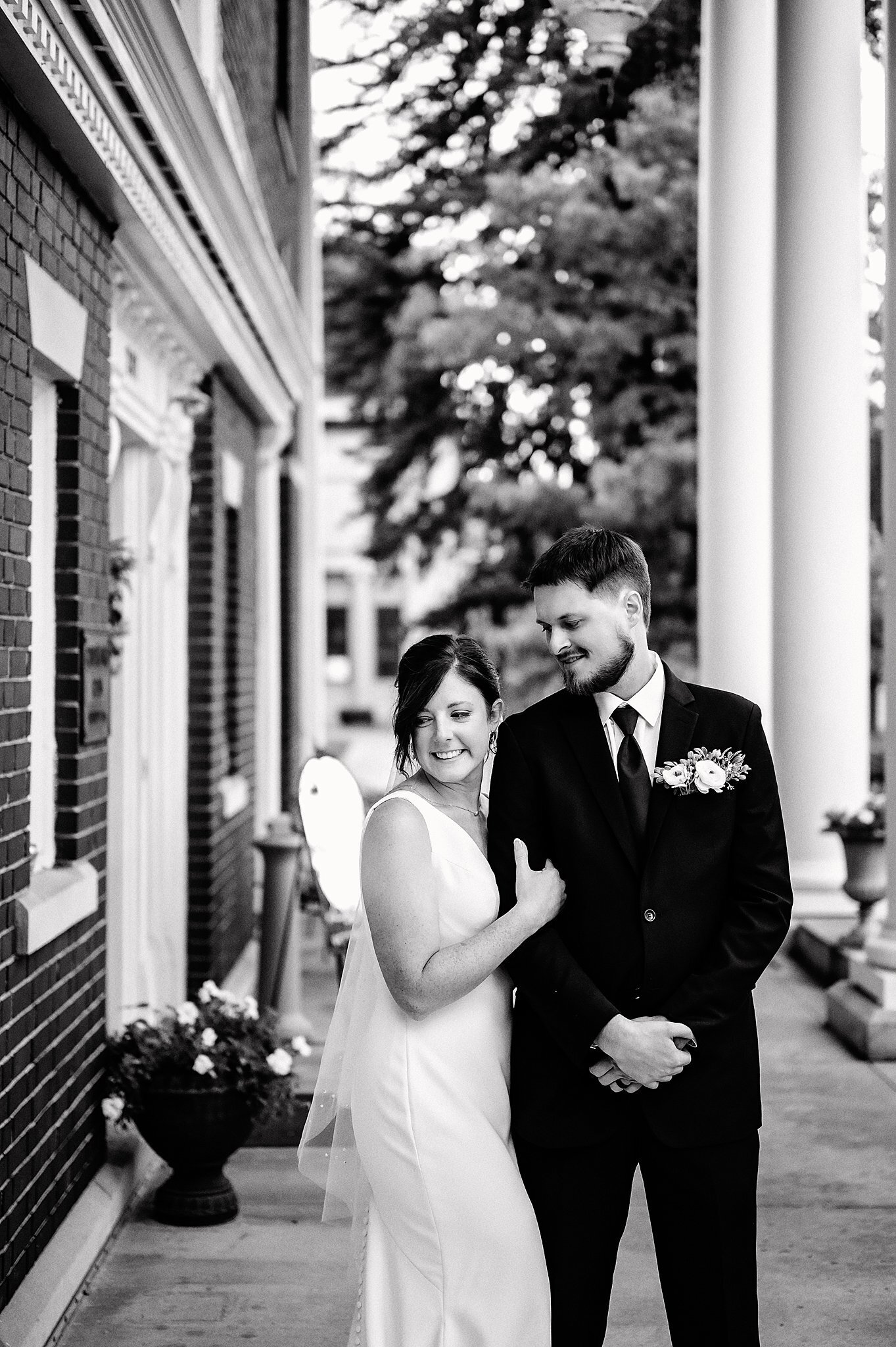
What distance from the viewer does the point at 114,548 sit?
6469 millimetres

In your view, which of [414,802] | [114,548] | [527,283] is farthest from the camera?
[527,283]

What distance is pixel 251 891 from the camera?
1044 cm

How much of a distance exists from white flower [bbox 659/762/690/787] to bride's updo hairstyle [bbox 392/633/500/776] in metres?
0.44

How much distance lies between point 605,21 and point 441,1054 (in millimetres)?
4144

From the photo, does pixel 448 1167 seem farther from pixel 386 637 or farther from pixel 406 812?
pixel 386 637

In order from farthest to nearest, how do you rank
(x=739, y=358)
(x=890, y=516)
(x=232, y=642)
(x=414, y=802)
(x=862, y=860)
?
(x=739, y=358) < (x=232, y=642) < (x=862, y=860) < (x=890, y=516) < (x=414, y=802)

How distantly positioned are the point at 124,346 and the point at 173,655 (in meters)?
1.88

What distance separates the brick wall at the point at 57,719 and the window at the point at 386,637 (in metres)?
47.5

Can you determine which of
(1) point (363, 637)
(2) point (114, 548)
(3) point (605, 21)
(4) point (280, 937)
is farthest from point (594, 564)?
(1) point (363, 637)

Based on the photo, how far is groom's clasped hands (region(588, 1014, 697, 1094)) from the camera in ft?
10.2

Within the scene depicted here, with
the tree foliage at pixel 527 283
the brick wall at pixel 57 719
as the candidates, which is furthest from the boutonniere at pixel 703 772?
the tree foliage at pixel 527 283

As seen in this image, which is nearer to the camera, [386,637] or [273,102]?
[273,102]

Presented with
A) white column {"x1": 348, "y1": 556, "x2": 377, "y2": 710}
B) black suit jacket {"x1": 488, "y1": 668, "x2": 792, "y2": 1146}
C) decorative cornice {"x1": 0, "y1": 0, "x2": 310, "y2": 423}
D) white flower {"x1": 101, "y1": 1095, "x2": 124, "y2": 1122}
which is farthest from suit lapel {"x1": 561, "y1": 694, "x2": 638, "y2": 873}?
white column {"x1": 348, "y1": 556, "x2": 377, "y2": 710}

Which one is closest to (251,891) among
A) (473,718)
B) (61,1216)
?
(61,1216)
